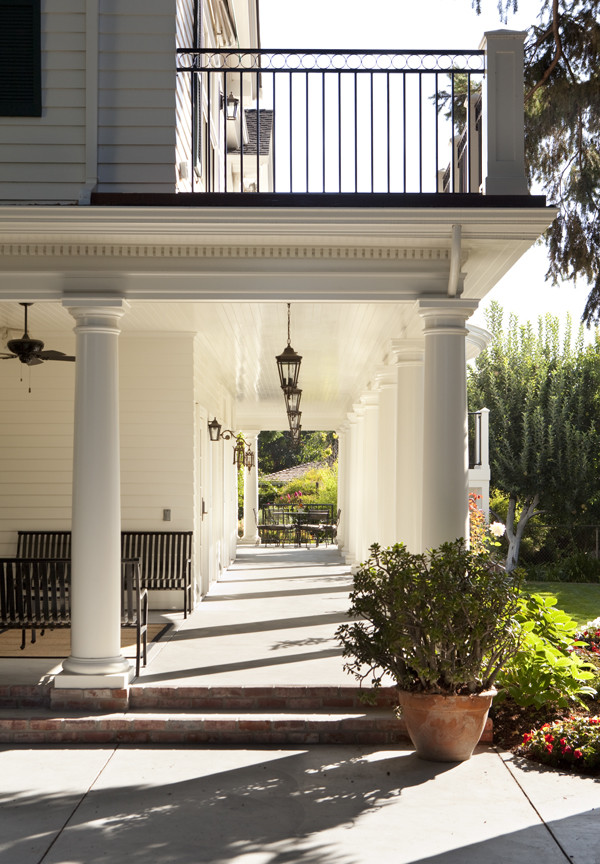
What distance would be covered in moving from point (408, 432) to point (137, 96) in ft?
15.1

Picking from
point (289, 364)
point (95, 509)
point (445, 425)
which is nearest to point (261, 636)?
point (289, 364)

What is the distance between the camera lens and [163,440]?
11.4 metres

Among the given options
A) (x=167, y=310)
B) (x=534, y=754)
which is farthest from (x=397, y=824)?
(x=167, y=310)

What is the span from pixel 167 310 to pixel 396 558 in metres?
4.52

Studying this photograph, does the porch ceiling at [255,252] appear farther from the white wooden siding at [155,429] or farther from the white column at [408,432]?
the white wooden siding at [155,429]

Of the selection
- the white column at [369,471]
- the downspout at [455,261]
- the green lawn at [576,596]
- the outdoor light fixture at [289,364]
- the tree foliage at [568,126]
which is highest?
the tree foliage at [568,126]

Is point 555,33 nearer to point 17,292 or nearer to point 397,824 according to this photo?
point 17,292

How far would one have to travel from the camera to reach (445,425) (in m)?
7.26

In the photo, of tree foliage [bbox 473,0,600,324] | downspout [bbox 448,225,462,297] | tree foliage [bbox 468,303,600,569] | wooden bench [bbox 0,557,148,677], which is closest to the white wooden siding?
wooden bench [bbox 0,557,148,677]

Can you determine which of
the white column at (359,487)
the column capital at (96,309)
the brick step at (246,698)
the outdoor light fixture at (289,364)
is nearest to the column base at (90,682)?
the brick step at (246,698)

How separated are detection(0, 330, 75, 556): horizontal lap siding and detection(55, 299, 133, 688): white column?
422cm

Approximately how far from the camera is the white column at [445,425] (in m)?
7.18

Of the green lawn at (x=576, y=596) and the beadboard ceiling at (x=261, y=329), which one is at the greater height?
the beadboard ceiling at (x=261, y=329)

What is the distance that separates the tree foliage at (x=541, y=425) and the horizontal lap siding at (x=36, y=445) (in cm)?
1709
